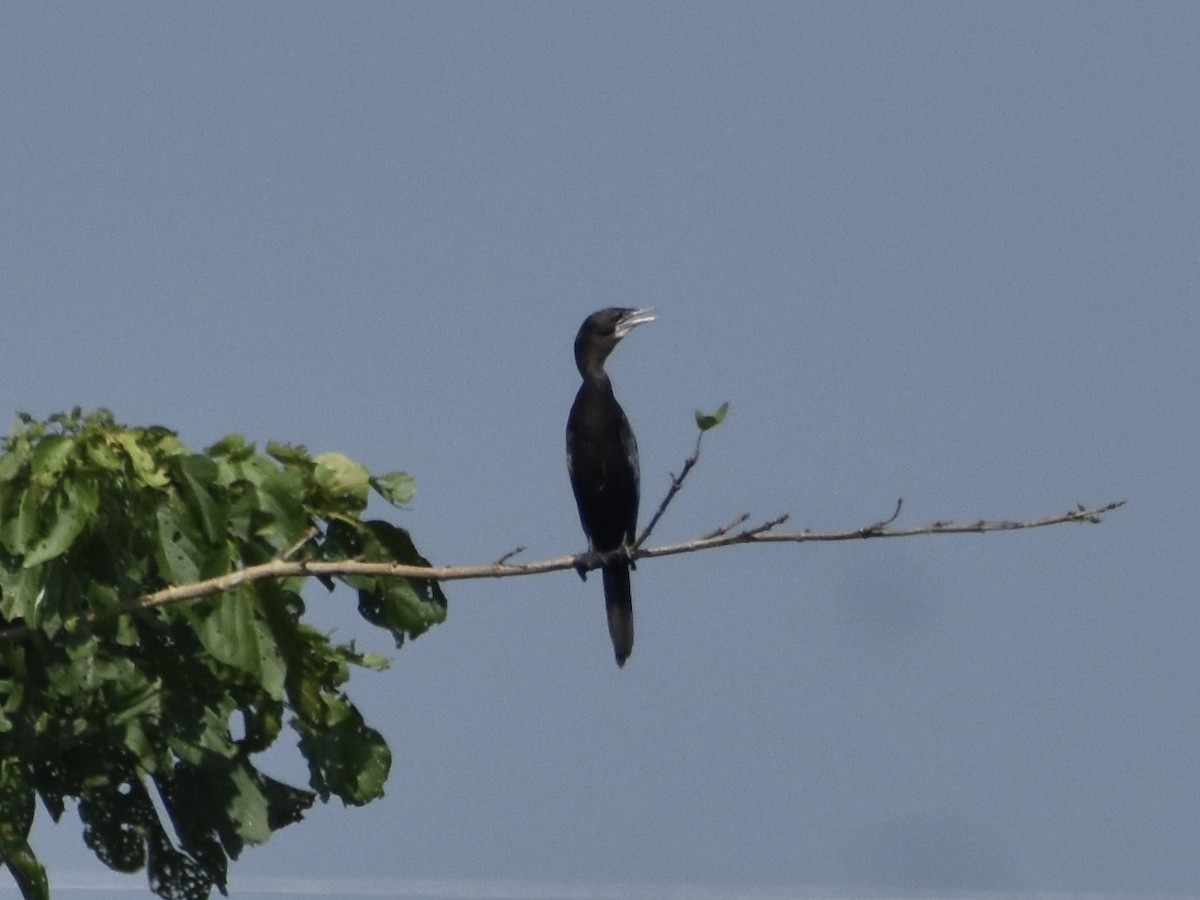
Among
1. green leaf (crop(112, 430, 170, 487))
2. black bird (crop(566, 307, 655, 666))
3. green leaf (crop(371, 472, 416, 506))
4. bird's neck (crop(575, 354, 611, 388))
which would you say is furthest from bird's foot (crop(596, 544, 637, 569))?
green leaf (crop(112, 430, 170, 487))

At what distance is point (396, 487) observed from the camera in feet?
16.4

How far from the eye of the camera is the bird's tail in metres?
7.67

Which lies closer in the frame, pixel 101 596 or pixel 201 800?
pixel 101 596

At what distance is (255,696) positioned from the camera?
4.88 metres

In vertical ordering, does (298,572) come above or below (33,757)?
above

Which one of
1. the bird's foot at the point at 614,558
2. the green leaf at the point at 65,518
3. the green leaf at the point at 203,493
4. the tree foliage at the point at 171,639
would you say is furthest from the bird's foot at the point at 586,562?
the green leaf at the point at 65,518

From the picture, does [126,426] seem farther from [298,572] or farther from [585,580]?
[585,580]

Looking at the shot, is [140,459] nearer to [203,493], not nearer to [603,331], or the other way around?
[203,493]

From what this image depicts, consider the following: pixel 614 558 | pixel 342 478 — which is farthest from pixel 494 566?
pixel 614 558

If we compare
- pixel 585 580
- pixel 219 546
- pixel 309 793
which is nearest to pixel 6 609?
pixel 219 546

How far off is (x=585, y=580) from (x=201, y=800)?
313 cm

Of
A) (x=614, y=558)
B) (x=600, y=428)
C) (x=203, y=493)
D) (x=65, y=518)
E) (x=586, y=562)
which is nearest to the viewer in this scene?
(x=65, y=518)

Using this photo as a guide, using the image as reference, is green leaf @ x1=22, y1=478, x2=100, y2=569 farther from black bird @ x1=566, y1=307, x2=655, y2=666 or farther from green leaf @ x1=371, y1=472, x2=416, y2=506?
black bird @ x1=566, y1=307, x2=655, y2=666

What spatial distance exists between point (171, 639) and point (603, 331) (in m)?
3.77
